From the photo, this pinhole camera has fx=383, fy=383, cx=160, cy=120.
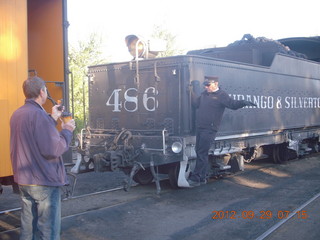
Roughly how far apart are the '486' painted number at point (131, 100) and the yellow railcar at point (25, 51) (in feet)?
6.08

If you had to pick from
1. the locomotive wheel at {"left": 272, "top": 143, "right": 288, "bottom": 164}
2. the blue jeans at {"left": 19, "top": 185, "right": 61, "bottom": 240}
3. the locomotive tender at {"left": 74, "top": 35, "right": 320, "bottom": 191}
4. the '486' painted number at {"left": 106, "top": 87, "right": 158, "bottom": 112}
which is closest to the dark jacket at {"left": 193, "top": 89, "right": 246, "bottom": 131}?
the locomotive tender at {"left": 74, "top": 35, "right": 320, "bottom": 191}

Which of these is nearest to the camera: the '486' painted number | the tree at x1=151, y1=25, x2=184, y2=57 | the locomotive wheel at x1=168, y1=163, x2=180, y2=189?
the '486' painted number

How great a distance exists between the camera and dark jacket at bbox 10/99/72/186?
322 centimetres

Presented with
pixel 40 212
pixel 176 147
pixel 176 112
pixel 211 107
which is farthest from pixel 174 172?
pixel 40 212

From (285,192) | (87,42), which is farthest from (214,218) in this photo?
(87,42)

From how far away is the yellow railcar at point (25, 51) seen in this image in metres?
4.06

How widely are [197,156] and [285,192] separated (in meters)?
1.83

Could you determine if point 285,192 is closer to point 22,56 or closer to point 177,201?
point 177,201

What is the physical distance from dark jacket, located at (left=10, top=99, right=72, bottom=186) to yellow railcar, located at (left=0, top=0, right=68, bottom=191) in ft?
2.89

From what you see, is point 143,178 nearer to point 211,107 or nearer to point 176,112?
point 176,112

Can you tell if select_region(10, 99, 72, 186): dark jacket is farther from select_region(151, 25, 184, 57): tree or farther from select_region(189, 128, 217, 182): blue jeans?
select_region(151, 25, 184, 57): tree

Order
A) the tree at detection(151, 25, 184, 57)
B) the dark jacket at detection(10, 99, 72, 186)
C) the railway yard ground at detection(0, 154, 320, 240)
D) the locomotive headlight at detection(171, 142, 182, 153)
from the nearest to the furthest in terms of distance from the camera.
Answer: the dark jacket at detection(10, 99, 72, 186), the railway yard ground at detection(0, 154, 320, 240), the locomotive headlight at detection(171, 142, 182, 153), the tree at detection(151, 25, 184, 57)

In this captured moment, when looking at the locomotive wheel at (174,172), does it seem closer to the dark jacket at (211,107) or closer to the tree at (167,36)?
the dark jacket at (211,107)

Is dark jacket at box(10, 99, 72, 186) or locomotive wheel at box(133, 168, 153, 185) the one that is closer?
dark jacket at box(10, 99, 72, 186)
